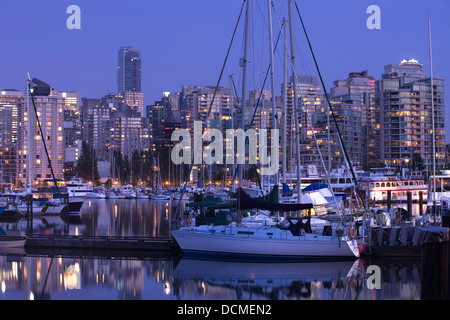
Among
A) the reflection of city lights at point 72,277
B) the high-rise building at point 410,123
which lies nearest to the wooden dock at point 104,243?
the reflection of city lights at point 72,277

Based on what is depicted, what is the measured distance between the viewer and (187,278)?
2178 cm

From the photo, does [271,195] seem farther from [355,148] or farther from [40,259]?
[355,148]

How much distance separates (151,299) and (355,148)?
4483 inches

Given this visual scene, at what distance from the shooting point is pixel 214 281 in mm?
21281

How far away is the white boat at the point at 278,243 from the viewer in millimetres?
25047

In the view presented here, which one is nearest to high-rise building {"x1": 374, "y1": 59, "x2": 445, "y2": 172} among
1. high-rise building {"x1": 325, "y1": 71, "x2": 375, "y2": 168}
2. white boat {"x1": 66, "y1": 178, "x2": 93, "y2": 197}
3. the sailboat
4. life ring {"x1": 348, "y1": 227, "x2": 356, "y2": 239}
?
high-rise building {"x1": 325, "y1": 71, "x2": 375, "y2": 168}

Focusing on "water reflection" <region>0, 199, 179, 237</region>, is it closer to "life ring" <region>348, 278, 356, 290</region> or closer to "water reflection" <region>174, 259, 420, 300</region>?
"water reflection" <region>174, 259, 420, 300</region>

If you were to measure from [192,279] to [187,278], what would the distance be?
27 cm

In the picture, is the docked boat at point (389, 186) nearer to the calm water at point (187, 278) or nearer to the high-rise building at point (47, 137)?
the calm water at point (187, 278)

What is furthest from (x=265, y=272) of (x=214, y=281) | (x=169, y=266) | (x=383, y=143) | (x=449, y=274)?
(x=383, y=143)

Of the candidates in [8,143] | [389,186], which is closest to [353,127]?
[389,186]

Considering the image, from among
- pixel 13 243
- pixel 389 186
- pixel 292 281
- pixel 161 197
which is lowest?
pixel 161 197

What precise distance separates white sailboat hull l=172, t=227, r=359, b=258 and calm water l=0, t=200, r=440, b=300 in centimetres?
52

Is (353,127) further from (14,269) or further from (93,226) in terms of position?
(14,269)
